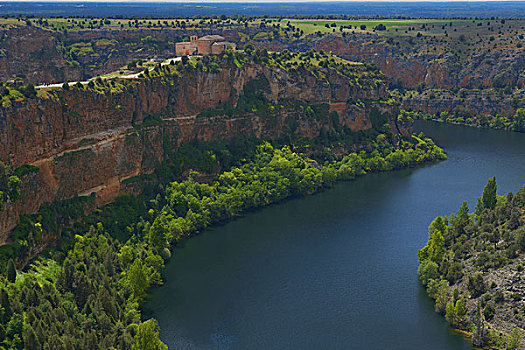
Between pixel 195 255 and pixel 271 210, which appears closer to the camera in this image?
pixel 195 255

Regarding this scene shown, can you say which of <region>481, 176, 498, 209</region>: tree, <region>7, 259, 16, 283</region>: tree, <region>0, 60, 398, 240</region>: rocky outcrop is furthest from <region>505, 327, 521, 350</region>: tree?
<region>0, 60, 398, 240</region>: rocky outcrop

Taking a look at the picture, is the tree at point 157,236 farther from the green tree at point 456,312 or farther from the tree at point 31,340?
the green tree at point 456,312

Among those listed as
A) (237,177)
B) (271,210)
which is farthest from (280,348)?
(237,177)

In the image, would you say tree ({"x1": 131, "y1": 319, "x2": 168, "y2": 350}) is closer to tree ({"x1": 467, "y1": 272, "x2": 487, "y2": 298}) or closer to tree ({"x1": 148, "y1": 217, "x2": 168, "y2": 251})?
tree ({"x1": 148, "y1": 217, "x2": 168, "y2": 251})

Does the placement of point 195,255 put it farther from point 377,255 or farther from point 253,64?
point 253,64

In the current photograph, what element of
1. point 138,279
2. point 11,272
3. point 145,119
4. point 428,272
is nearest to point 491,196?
point 428,272

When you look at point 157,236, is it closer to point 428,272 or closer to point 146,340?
point 146,340
